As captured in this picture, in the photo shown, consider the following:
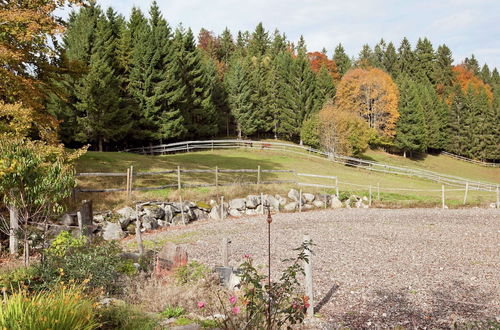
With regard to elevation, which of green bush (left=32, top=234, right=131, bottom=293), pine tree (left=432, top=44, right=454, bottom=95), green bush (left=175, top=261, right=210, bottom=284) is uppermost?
pine tree (left=432, top=44, right=454, bottom=95)

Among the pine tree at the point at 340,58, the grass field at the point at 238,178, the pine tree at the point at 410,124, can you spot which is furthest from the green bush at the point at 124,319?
the pine tree at the point at 340,58

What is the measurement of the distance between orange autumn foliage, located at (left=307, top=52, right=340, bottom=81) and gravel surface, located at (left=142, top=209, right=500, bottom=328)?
215 feet

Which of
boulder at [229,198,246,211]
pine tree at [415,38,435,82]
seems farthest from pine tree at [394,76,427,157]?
boulder at [229,198,246,211]

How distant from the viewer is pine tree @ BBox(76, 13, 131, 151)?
35.1m

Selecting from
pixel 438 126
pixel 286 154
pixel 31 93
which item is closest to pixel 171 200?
pixel 31 93

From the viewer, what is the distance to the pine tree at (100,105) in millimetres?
35125

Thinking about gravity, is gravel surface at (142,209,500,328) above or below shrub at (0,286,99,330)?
below

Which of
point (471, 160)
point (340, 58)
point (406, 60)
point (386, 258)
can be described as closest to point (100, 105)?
point (386, 258)

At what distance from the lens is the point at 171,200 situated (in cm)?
1880

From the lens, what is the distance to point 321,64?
79.6m

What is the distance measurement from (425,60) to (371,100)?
3635cm

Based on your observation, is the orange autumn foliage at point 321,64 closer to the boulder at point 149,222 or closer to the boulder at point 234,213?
the boulder at point 234,213

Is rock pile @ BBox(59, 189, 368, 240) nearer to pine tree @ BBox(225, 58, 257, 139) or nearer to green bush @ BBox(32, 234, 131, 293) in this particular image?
green bush @ BBox(32, 234, 131, 293)

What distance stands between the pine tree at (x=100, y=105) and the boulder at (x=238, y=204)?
19.6 m
